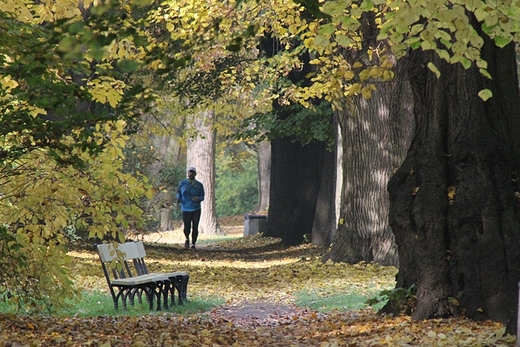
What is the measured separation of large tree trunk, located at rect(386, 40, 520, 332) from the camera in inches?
346

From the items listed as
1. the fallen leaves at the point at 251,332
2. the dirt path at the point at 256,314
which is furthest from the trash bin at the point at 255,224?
the fallen leaves at the point at 251,332

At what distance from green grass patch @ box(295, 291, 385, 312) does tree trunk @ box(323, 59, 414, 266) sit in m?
3.71

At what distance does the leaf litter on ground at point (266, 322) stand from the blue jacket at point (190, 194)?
5.17 meters

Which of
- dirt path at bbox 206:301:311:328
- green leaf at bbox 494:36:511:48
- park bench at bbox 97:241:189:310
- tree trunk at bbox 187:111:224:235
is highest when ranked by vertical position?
tree trunk at bbox 187:111:224:235

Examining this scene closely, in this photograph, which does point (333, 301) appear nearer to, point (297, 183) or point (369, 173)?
point (369, 173)

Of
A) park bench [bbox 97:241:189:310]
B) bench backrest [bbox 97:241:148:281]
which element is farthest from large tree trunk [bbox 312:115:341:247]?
park bench [bbox 97:241:189:310]

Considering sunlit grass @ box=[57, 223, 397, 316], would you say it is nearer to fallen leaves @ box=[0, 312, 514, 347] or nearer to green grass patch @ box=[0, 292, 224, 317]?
green grass patch @ box=[0, 292, 224, 317]

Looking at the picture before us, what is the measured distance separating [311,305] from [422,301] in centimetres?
314

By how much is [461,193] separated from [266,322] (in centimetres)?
312

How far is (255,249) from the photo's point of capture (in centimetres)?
2539

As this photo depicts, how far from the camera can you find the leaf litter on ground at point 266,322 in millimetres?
7891

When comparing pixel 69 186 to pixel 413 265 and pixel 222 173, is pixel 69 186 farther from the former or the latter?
pixel 222 173

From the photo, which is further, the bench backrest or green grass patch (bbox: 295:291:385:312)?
green grass patch (bbox: 295:291:385:312)

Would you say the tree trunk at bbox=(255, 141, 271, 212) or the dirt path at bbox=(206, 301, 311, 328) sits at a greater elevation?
the tree trunk at bbox=(255, 141, 271, 212)
